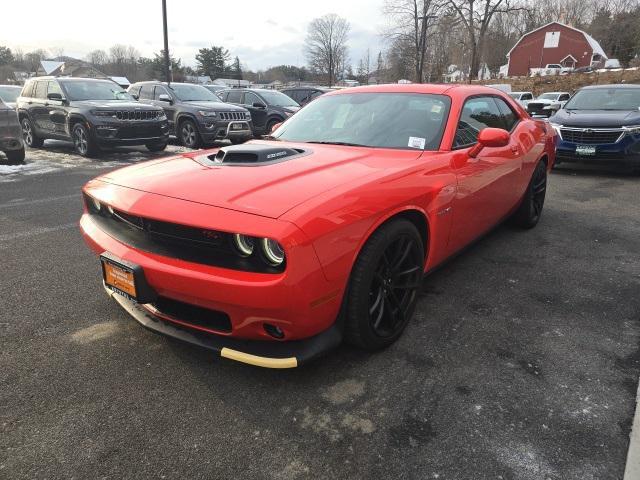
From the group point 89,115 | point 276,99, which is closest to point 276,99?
point 276,99

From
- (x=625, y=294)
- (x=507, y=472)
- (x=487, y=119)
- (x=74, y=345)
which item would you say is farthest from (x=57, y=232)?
(x=625, y=294)

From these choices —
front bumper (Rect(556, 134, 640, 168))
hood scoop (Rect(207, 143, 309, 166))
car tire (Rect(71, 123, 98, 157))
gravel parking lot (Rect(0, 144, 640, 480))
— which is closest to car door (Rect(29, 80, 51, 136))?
car tire (Rect(71, 123, 98, 157))

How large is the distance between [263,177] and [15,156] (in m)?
8.53

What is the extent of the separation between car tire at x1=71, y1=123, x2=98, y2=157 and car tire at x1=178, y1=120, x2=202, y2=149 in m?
2.31

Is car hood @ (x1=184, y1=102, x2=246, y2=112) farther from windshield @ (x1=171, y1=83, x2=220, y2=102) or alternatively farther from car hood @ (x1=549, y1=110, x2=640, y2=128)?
car hood @ (x1=549, y1=110, x2=640, y2=128)

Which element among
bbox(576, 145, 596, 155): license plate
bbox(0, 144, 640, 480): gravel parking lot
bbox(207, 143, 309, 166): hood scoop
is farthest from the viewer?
bbox(576, 145, 596, 155): license plate

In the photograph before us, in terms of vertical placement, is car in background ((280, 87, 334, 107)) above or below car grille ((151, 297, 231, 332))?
above

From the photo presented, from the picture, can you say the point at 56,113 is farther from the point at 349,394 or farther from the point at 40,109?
the point at 349,394

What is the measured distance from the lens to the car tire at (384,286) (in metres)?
2.29

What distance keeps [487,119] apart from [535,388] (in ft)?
7.64

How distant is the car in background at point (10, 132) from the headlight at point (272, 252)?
8.30 m

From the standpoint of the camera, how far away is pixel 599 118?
314 inches

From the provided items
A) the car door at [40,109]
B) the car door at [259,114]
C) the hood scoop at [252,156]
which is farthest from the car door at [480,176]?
the car door at [40,109]

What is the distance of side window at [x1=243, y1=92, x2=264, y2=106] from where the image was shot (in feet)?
43.7
